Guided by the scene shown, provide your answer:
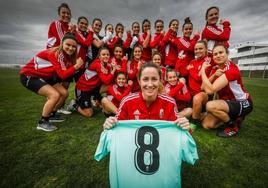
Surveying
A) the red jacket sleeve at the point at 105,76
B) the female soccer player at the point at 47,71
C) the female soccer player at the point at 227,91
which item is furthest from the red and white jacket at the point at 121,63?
the female soccer player at the point at 227,91

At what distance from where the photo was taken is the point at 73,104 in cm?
558

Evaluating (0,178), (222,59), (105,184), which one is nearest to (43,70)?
(0,178)

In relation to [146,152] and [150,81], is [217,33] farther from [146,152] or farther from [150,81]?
[146,152]

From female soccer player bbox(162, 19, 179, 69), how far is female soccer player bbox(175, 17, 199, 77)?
28 centimetres

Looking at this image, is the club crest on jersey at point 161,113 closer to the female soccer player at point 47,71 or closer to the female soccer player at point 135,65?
the female soccer player at point 47,71

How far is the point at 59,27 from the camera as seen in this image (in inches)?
184

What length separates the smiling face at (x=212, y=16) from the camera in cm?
451

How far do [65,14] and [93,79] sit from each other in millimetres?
2137

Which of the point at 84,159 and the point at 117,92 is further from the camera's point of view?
the point at 117,92

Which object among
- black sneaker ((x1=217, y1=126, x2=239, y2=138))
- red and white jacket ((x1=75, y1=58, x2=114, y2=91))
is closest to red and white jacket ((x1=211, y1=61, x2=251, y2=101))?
black sneaker ((x1=217, y1=126, x2=239, y2=138))

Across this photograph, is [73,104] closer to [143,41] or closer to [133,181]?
[143,41]

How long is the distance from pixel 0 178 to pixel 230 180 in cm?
327

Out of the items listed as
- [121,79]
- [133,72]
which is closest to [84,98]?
[121,79]

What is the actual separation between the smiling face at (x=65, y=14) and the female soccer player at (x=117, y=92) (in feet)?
7.79
